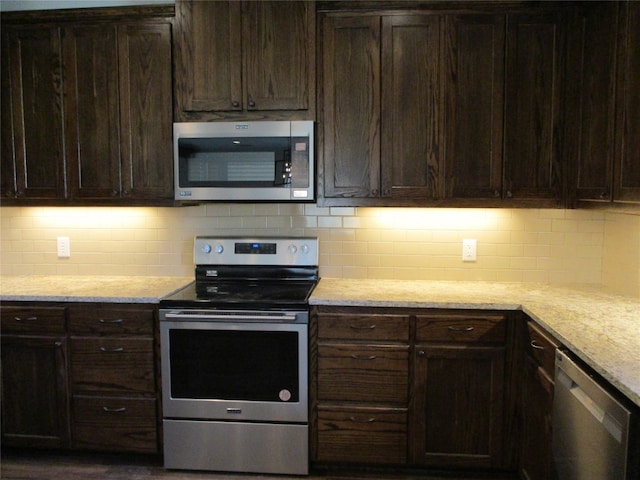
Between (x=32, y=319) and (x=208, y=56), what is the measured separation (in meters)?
1.62

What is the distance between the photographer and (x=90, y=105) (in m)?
2.75

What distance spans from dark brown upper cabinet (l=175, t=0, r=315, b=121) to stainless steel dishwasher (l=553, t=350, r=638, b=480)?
173cm

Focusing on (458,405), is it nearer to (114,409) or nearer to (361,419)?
(361,419)

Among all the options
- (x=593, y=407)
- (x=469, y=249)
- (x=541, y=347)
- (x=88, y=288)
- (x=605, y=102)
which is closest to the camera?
(x=593, y=407)

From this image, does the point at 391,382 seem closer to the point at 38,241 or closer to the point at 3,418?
the point at 3,418

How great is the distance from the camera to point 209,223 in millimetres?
3061

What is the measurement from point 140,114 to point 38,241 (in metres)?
1.13

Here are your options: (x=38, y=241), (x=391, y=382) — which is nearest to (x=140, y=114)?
(x=38, y=241)

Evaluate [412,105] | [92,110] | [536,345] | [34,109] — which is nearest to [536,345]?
[536,345]

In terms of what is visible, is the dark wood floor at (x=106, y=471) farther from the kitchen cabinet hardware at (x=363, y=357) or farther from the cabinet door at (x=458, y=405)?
the kitchen cabinet hardware at (x=363, y=357)

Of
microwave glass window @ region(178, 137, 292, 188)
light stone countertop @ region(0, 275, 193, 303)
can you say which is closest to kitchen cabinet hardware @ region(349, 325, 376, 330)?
microwave glass window @ region(178, 137, 292, 188)

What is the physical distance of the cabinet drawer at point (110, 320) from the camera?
2.51 m

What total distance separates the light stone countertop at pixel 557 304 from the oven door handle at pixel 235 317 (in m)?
0.15

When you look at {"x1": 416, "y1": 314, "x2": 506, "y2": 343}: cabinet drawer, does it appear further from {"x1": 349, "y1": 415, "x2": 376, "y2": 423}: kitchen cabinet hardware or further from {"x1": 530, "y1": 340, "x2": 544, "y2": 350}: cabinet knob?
{"x1": 349, "y1": 415, "x2": 376, "y2": 423}: kitchen cabinet hardware
